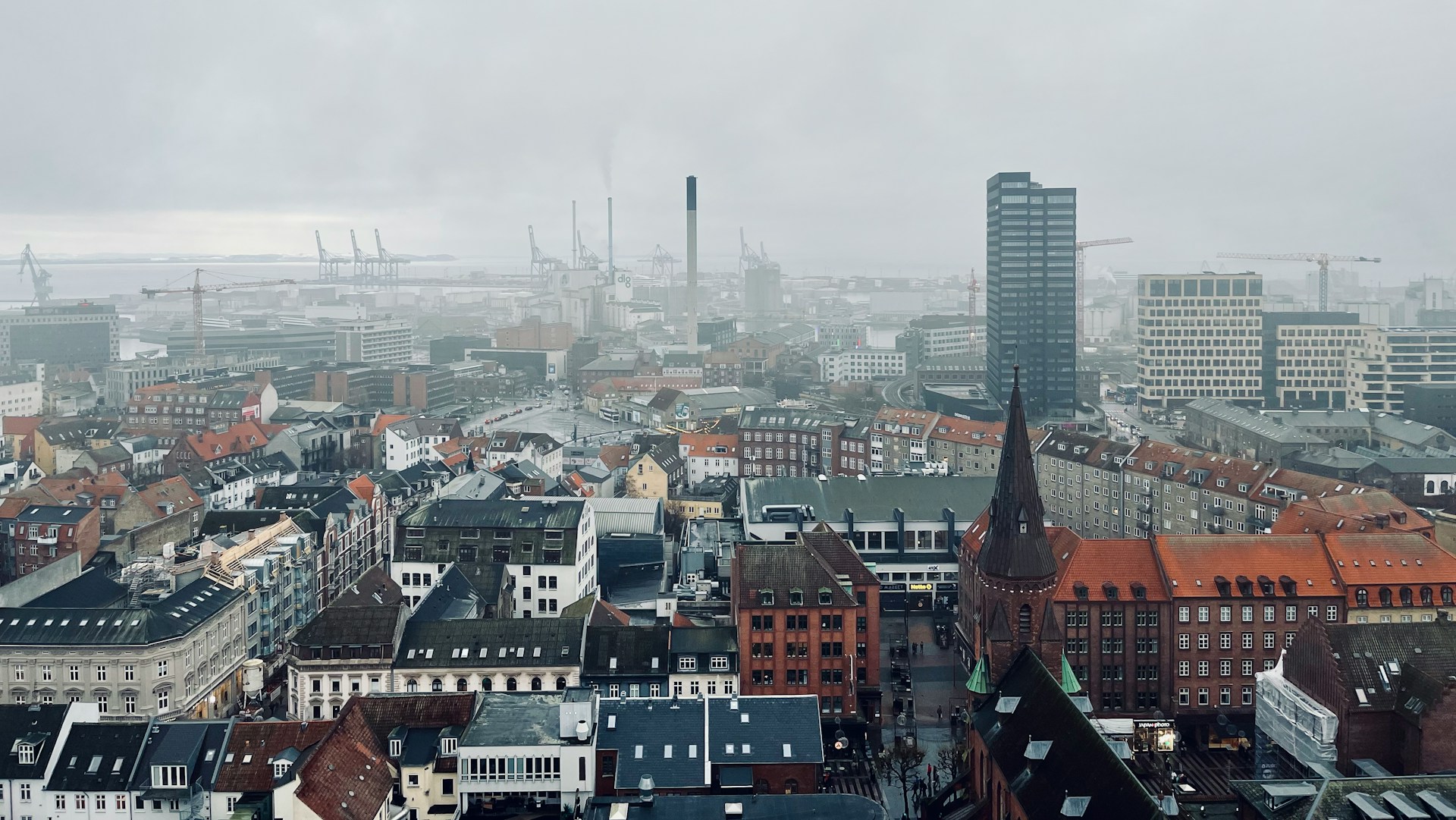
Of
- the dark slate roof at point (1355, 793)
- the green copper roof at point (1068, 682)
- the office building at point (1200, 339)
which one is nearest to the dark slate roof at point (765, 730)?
the green copper roof at point (1068, 682)

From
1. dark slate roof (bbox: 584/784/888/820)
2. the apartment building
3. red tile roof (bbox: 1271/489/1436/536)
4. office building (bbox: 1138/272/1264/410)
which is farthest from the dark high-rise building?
dark slate roof (bbox: 584/784/888/820)

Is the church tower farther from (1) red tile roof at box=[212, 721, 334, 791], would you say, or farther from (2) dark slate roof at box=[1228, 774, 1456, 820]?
(1) red tile roof at box=[212, 721, 334, 791]

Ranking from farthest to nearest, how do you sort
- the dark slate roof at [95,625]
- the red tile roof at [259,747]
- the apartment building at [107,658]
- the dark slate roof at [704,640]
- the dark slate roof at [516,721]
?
the dark slate roof at [704,640]
the dark slate roof at [95,625]
the apartment building at [107,658]
the dark slate roof at [516,721]
the red tile roof at [259,747]

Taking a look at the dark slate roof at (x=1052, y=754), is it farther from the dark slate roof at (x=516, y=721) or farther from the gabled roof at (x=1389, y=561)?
the gabled roof at (x=1389, y=561)

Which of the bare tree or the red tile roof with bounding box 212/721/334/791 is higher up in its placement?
the red tile roof with bounding box 212/721/334/791

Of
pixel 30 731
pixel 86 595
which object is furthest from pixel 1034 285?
pixel 30 731

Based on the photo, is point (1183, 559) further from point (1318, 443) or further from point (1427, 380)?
point (1427, 380)

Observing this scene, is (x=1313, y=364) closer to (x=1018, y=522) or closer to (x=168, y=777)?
(x=1018, y=522)
